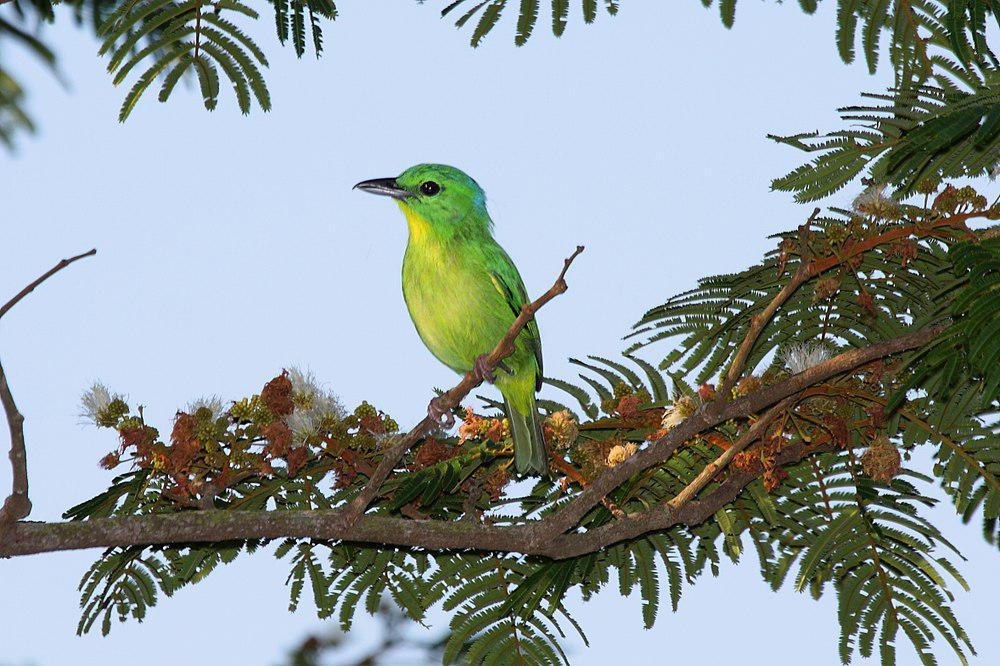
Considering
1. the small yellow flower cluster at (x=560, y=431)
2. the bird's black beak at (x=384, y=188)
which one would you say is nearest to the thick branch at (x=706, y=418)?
the small yellow flower cluster at (x=560, y=431)

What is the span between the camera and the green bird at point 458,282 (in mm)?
5559

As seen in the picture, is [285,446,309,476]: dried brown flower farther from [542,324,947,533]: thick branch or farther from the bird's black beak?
the bird's black beak

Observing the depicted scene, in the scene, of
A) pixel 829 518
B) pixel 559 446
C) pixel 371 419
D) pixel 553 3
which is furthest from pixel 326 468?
pixel 553 3

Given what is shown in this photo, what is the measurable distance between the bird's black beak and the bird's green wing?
71 centimetres

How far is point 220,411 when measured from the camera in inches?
171

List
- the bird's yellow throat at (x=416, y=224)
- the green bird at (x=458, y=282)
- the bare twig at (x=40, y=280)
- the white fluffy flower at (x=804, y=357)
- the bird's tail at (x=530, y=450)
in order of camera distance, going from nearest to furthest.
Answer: the bare twig at (x=40, y=280)
the white fluffy flower at (x=804, y=357)
the bird's tail at (x=530, y=450)
the green bird at (x=458, y=282)
the bird's yellow throat at (x=416, y=224)

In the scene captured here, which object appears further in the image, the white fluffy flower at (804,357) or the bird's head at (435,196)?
the bird's head at (435,196)

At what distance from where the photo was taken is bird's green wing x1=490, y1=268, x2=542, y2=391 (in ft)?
18.6

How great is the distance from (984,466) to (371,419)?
2459mm

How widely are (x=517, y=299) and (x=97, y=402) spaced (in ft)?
7.60

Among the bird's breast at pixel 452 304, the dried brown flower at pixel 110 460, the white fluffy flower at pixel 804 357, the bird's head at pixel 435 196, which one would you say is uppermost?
the bird's head at pixel 435 196

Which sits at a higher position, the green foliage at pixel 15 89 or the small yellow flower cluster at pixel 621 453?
the green foliage at pixel 15 89

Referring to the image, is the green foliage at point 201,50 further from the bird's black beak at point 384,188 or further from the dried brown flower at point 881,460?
the dried brown flower at point 881,460

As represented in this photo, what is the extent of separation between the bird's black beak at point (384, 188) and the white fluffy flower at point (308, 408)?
1.69 metres
